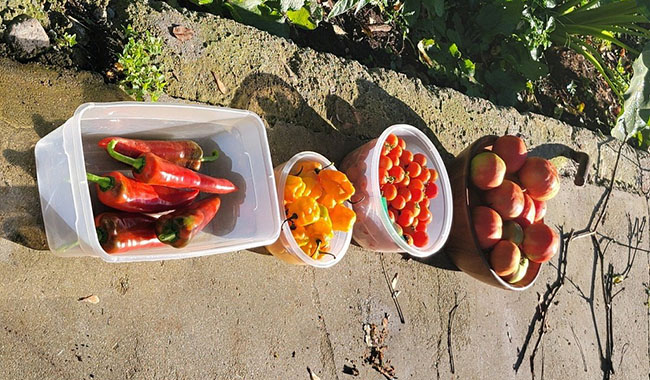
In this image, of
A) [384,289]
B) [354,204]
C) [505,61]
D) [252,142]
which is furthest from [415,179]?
[505,61]

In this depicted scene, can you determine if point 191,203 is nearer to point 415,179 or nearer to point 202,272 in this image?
point 202,272

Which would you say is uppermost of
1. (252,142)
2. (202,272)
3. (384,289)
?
(252,142)

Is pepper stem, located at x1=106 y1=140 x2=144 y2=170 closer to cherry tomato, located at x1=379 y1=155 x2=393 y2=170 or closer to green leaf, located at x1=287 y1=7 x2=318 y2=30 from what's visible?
cherry tomato, located at x1=379 y1=155 x2=393 y2=170

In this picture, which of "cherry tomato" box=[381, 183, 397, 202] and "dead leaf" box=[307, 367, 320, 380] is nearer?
"dead leaf" box=[307, 367, 320, 380]

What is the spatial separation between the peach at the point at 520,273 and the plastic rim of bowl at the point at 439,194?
0.48 metres

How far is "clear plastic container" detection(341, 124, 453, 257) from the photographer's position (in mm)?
2723

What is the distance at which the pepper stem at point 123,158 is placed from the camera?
2.05 metres

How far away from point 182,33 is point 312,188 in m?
0.84

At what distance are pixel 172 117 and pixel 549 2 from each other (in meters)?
2.67

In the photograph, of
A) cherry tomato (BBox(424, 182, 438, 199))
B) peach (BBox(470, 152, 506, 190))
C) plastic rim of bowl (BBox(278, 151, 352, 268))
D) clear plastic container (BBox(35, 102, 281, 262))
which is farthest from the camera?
peach (BBox(470, 152, 506, 190))

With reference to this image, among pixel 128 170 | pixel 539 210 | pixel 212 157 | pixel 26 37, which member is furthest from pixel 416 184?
pixel 26 37

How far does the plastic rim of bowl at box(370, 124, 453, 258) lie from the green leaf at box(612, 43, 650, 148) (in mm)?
1186

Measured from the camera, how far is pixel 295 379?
2572mm

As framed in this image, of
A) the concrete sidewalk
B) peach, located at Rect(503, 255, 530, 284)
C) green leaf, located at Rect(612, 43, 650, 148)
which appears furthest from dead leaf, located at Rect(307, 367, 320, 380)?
green leaf, located at Rect(612, 43, 650, 148)
